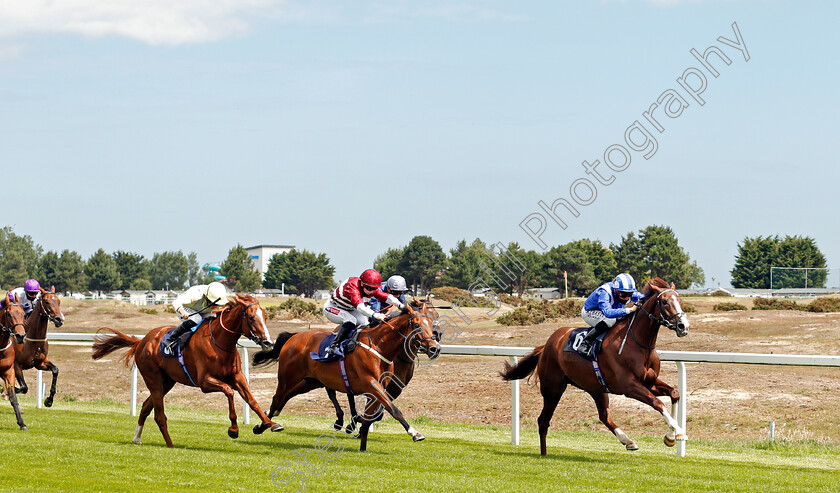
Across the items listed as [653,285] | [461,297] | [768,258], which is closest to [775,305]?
[461,297]

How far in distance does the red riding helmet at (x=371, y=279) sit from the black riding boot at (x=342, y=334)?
44 centimetres

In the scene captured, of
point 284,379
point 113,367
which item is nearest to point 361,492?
point 284,379

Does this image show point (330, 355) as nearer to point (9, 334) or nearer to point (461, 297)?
point (461, 297)

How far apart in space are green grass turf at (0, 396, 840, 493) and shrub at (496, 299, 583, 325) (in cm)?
2371

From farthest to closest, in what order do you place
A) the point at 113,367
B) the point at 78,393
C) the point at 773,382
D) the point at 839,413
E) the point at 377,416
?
the point at 113,367
the point at 78,393
the point at 773,382
the point at 839,413
the point at 377,416

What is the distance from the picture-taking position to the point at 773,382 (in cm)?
1355

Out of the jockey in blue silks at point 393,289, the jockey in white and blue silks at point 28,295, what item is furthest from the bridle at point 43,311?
the jockey in blue silks at point 393,289

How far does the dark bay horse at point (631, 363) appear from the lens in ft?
25.7

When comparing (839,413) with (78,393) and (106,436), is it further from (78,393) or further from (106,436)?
(78,393)

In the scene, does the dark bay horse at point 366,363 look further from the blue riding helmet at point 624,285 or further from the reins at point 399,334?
the blue riding helmet at point 624,285

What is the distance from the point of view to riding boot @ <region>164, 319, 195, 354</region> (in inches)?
360

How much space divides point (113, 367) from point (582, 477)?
14207 mm

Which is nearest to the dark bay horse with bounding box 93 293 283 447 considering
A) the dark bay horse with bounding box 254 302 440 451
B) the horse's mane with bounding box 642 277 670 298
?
the dark bay horse with bounding box 254 302 440 451

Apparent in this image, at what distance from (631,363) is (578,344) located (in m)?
0.60
